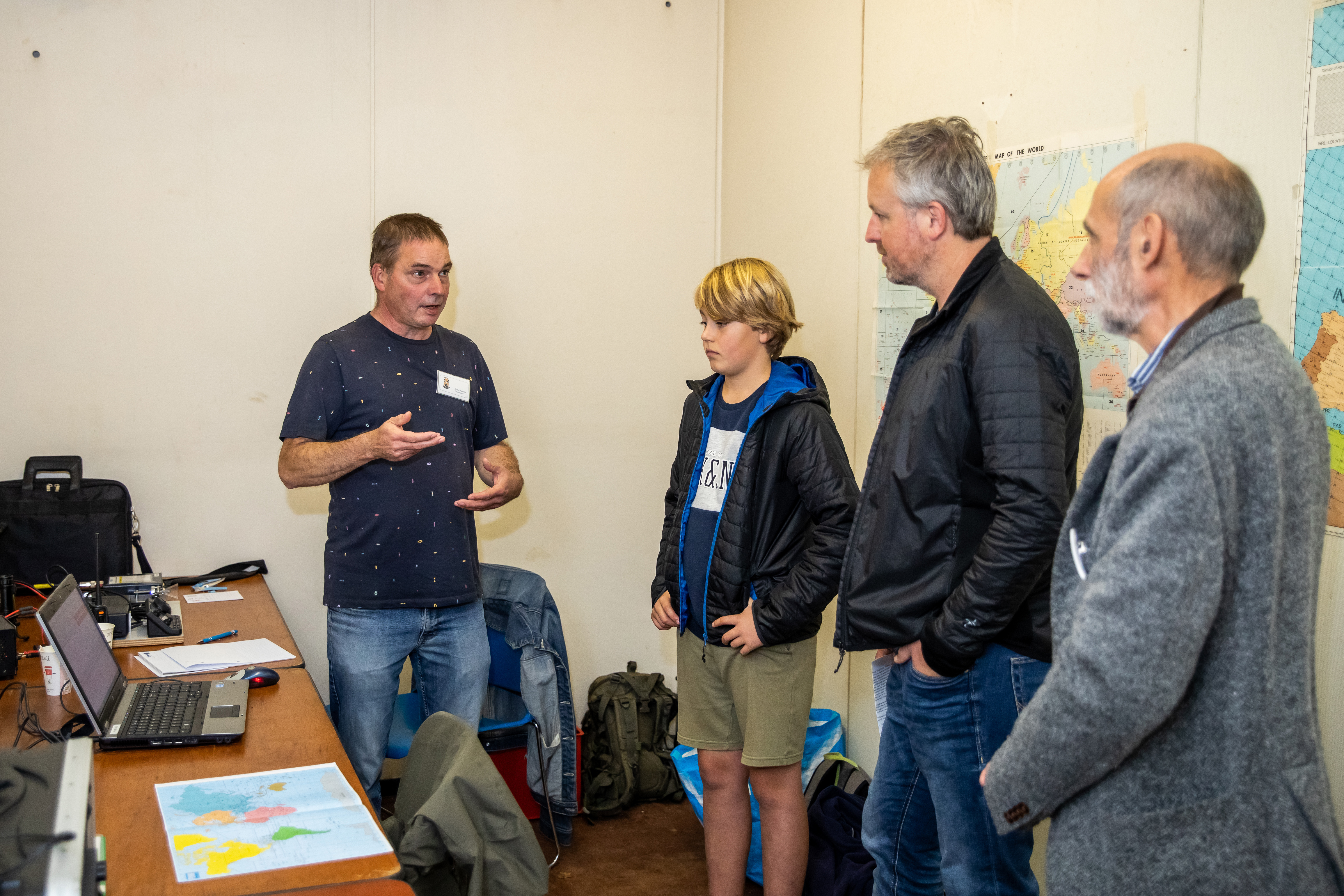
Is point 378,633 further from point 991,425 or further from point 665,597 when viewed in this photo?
point 991,425

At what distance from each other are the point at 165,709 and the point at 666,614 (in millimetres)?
1082

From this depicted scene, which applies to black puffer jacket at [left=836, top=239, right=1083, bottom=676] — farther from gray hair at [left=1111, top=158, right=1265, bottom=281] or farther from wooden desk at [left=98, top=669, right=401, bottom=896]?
wooden desk at [left=98, top=669, right=401, bottom=896]

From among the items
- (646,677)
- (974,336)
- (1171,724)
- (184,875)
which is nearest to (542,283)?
(646,677)

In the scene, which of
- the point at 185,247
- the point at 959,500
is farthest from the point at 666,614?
the point at 185,247

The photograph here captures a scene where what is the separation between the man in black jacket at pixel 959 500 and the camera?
1.43 metres

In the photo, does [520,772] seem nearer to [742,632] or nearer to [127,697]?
[742,632]

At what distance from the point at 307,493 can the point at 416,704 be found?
2.61 feet

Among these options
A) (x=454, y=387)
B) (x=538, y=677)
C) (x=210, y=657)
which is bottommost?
(x=538, y=677)

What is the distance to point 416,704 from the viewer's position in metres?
2.98

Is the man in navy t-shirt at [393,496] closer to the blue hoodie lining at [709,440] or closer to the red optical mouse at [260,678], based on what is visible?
the red optical mouse at [260,678]

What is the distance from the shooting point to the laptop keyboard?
1657 mm

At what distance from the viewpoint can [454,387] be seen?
2.56 meters

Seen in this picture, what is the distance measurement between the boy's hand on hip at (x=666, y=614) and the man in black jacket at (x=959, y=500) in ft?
2.43

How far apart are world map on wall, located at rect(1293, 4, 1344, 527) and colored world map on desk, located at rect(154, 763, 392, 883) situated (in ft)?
4.90
